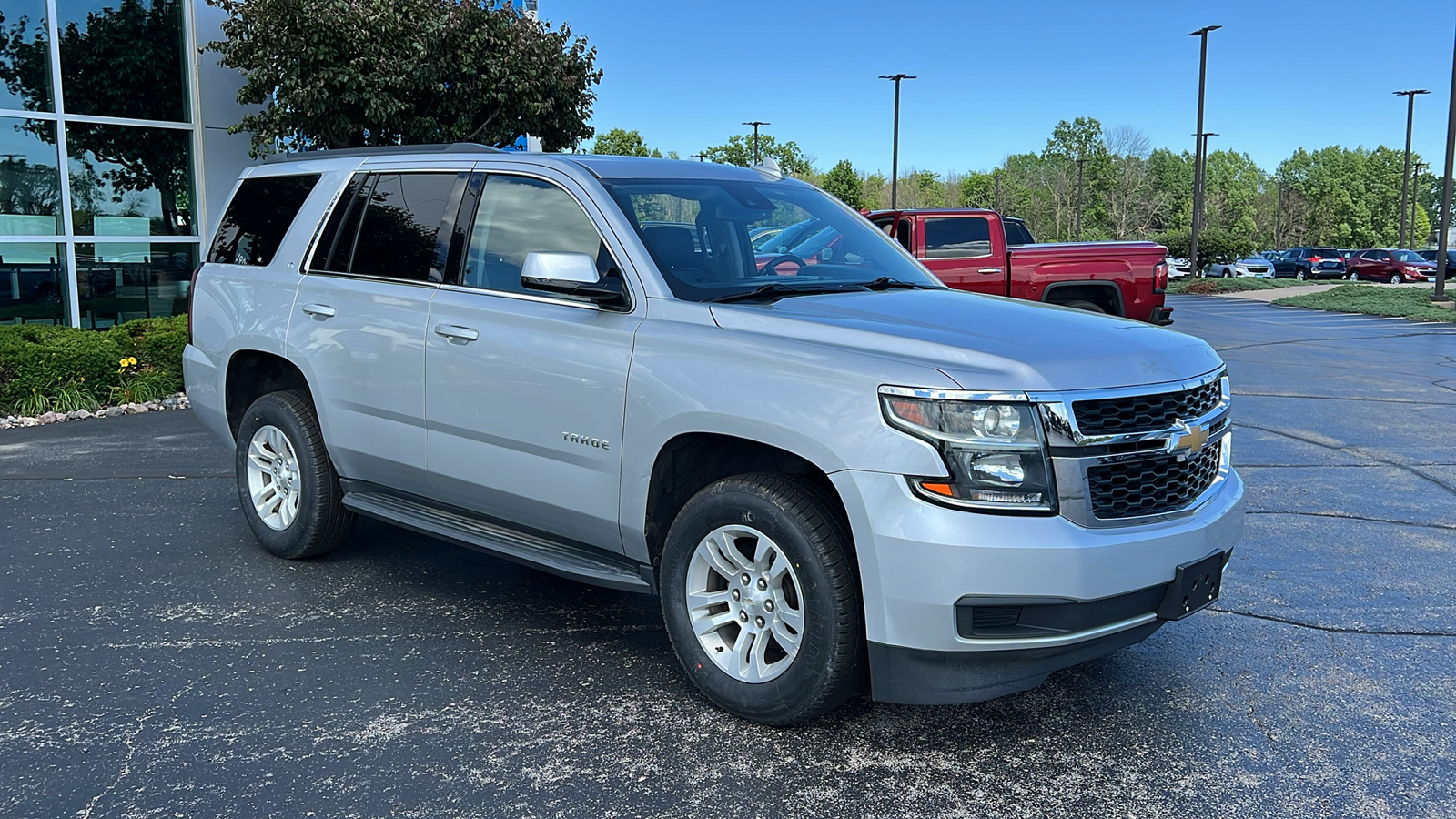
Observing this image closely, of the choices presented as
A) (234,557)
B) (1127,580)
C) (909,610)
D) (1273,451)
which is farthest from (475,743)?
(1273,451)

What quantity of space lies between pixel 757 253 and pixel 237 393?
3075 millimetres

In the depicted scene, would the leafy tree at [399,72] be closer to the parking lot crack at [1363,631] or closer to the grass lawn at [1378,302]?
the parking lot crack at [1363,631]

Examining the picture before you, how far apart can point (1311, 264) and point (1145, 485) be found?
5970 cm

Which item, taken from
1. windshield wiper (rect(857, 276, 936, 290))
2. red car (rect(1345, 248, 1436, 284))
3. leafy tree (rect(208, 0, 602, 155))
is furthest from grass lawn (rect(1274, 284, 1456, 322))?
windshield wiper (rect(857, 276, 936, 290))

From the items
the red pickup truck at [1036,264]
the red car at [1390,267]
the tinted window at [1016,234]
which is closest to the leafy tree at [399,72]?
the red pickup truck at [1036,264]

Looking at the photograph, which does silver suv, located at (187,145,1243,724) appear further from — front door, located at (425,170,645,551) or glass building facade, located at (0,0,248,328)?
glass building facade, located at (0,0,248,328)

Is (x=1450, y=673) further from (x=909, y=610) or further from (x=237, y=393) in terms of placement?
(x=237, y=393)

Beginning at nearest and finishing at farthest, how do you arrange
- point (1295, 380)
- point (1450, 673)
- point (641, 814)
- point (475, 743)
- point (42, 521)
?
point (641, 814), point (475, 743), point (1450, 673), point (42, 521), point (1295, 380)

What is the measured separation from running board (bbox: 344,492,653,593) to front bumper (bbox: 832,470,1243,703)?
1.05m

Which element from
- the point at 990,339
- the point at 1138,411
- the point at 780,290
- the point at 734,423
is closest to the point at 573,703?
the point at 734,423

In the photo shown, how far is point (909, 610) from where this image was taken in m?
3.44

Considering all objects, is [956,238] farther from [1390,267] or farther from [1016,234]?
[1390,267]

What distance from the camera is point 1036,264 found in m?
14.3

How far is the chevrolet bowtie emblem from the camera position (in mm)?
3703
